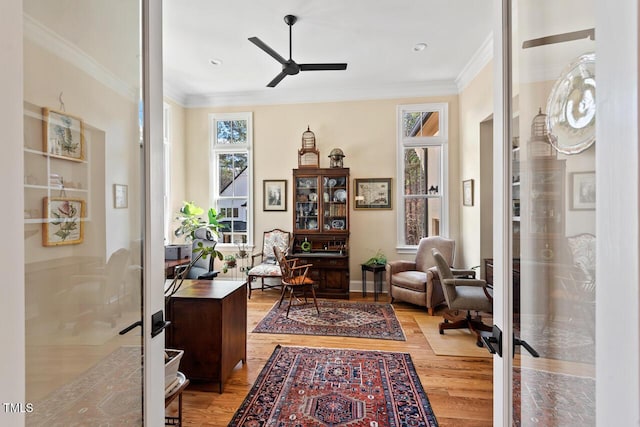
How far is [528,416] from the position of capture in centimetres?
96

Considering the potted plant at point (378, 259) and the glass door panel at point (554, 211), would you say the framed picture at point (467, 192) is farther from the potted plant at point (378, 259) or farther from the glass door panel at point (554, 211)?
the glass door panel at point (554, 211)

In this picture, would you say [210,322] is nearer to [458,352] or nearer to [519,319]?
[519,319]

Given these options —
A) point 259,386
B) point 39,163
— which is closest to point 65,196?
point 39,163

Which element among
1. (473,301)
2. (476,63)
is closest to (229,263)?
(473,301)

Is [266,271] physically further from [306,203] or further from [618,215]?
[618,215]

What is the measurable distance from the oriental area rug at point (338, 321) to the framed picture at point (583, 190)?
2886mm

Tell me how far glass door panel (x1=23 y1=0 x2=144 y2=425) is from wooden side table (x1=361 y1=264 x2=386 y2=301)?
13.2 feet

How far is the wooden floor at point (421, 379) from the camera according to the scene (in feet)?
6.70

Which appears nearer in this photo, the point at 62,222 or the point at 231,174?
the point at 62,222

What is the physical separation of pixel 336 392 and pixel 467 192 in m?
3.50

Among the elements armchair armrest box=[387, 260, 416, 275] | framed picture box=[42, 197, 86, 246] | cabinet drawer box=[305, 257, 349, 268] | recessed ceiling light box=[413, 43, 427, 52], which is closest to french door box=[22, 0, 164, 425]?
framed picture box=[42, 197, 86, 246]

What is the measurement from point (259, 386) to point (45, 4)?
245 centimetres

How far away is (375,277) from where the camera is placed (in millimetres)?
4734

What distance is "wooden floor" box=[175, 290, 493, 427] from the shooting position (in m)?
2.04
